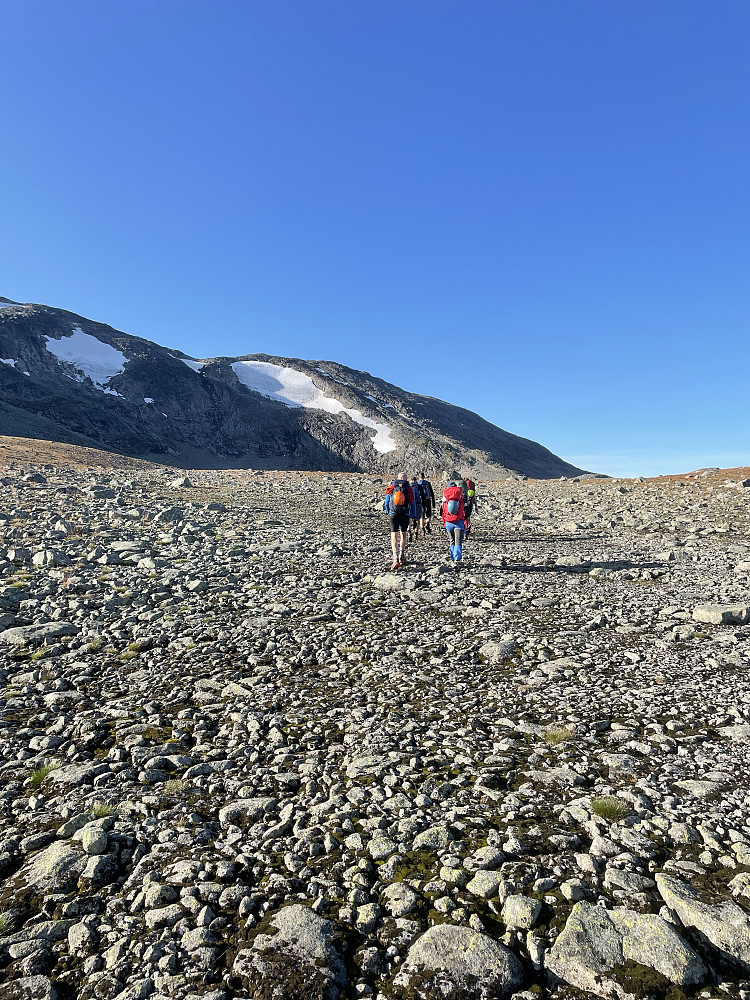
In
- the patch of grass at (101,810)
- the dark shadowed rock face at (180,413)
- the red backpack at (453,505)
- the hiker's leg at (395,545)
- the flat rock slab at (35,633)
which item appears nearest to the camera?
the patch of grass at (101,810)

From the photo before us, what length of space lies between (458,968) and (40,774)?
Answer: 4.70m

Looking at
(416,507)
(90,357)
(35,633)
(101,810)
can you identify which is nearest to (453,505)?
(416,507)

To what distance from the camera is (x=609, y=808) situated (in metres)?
4.68

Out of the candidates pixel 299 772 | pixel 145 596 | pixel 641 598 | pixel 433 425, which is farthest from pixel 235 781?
pixel 433 425

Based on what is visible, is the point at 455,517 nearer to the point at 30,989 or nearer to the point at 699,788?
the point at 699,788

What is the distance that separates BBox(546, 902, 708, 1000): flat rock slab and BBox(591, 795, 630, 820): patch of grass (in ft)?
3.56

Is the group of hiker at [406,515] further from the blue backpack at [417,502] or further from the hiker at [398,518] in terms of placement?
the blue backpack at [417,502]

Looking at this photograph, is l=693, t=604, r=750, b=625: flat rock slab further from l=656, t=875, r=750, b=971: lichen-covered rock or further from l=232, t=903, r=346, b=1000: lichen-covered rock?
l=232, t=903, r=346, b=1000: lichen-covered rock

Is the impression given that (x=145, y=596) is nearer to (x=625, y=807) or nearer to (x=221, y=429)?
(x=625, y=807)

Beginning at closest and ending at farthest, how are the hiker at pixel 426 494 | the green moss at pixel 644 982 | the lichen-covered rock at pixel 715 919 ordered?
the green moss at pixel 644 982
the lichen-covered rock at pixel 715 919
the hiker at pixel 426 494

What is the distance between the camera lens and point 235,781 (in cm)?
543

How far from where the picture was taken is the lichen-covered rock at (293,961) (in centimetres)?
316

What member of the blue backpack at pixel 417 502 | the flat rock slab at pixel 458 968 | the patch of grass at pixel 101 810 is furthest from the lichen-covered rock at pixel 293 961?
the blue backpack at pixel 417 502

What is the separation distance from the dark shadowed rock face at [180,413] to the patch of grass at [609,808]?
113579 mm
